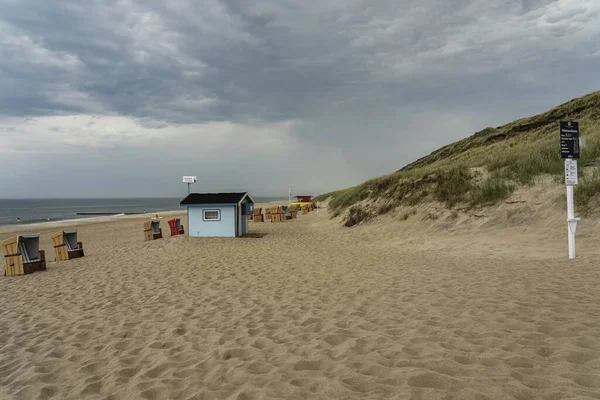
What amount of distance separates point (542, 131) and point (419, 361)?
28294 mm

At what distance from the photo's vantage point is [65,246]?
1341cm

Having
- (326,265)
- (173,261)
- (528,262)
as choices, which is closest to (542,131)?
(528,262)

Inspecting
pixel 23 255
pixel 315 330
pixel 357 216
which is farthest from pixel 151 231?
pixel 315 330

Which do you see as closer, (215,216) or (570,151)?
(570,151)

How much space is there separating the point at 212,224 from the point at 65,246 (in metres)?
6.01

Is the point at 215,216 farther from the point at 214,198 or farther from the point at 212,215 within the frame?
the point at 214,198

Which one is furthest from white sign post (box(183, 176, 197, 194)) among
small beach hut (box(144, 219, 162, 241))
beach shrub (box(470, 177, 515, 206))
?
beach shrub (box(470, 177, 515, 206))

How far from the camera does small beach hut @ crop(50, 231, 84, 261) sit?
13422mm

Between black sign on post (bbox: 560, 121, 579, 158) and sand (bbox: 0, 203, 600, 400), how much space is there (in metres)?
2.46

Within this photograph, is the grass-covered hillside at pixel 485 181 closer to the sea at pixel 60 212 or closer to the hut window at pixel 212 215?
the hut window at pixel 212 215

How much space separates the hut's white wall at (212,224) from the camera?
17.4 m

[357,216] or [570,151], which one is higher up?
[570,151]

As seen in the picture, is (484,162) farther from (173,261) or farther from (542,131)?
(173,261)

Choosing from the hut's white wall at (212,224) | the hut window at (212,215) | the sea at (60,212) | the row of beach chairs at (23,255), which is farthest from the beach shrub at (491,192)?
the sea at (60,212)
